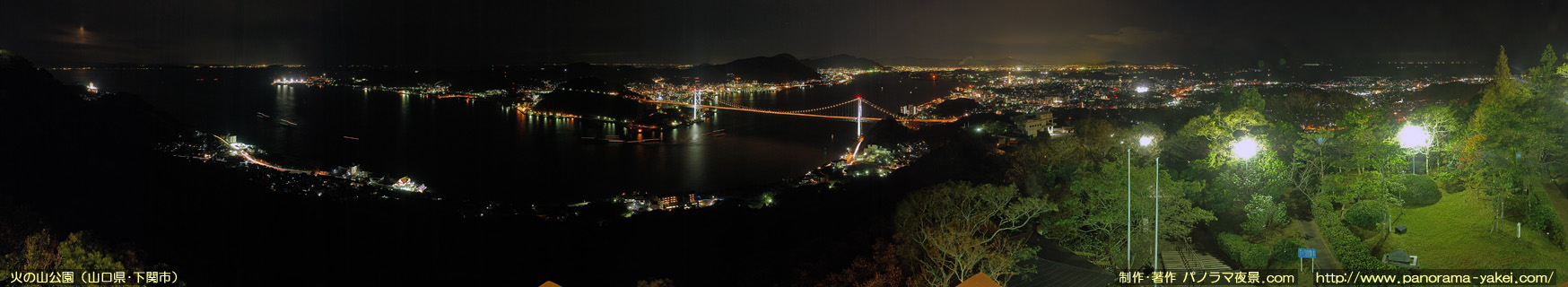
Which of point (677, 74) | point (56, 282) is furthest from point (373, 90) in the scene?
point (56, 282)

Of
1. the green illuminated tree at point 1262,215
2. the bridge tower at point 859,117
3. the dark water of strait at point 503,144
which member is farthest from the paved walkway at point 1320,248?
the bridge tower at point 859,117

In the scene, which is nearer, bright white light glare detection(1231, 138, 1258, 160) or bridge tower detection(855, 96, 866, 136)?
bright white light glare detection(1231, 138, 1258, 160)

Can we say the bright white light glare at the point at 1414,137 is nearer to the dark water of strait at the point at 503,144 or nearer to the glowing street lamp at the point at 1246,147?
the glowing street lamp at the point at 1246,147

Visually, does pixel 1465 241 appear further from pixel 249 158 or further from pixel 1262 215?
pixel 249 158

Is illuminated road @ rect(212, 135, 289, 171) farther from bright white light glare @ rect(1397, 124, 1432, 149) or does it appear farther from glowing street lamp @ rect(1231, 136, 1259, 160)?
bright white light glare @ rect(1397, 124, 1432, 149)

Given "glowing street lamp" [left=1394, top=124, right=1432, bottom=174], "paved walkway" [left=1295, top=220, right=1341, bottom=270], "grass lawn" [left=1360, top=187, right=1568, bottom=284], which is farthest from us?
"glowing street lamp" [left=1394, top=124, right=1432, bottom=174]

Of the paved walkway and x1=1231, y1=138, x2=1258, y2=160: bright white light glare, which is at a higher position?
x1=1231, y1=138, x2=1258, y2=160: bright white light glare

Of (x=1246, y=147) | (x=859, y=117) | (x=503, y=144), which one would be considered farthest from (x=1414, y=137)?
(x=503, y=144)

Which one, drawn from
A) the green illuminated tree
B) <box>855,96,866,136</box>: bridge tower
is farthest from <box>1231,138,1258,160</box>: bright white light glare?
<box>855,96,866,136</box>: bridge tower
